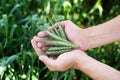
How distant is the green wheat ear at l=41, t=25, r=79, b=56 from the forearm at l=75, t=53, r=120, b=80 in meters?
0.19

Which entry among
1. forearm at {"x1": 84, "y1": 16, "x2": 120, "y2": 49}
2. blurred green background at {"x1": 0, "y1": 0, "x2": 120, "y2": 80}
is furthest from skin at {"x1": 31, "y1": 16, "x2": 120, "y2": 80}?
blurred green background at {"x1": 0, "y1": 0, "x2": 120, "y2": 80}

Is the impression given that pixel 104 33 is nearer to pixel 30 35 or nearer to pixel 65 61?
pixel 65 61

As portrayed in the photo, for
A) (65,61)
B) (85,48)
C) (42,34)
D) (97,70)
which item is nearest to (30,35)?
(42,34)

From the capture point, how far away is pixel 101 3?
4266 mm

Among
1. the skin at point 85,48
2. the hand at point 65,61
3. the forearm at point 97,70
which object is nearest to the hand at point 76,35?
the skin at point 85,48

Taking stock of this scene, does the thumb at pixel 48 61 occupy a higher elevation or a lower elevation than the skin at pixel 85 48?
lower

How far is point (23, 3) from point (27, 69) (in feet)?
2.65

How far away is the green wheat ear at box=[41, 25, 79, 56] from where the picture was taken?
2.46 meters

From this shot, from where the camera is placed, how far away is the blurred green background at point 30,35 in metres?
Answer: 2.80

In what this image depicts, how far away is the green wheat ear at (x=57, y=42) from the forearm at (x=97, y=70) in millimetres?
195

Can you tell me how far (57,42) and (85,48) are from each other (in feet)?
0.61

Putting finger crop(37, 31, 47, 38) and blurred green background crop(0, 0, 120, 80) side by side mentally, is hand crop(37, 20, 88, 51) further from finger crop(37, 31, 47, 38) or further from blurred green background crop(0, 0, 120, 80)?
blurred green background crop(0, 0, 120, 80)

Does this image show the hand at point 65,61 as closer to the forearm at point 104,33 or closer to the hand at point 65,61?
the hand at point 65,61

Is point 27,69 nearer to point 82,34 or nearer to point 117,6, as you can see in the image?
point 82,34
